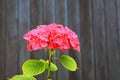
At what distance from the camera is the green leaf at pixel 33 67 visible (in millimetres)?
728

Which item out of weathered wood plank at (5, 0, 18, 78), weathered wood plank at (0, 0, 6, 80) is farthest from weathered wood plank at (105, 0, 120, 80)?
weathered wood plank at (0, 0, 6, 80)

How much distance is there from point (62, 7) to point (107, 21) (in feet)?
1.32

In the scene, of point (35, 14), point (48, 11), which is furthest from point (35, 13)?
point (48, 11)

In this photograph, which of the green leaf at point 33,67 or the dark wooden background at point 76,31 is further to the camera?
the dark wooden background at point 76,31

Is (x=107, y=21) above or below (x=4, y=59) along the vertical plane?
above

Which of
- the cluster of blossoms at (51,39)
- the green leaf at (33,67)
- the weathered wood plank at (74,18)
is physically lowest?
the green leaf at (33,67)

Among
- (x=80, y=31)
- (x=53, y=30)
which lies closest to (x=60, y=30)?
(x=53, y=30)

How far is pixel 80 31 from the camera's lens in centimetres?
235

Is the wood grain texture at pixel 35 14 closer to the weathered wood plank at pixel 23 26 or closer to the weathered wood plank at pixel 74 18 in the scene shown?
the weathered wood plank at pixel 23 26

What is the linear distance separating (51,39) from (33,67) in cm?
10

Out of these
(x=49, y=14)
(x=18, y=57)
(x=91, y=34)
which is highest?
(x=49, y=14)

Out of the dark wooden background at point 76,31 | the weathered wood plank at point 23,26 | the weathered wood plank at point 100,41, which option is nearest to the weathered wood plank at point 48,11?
the dark wooden background at point 76,31

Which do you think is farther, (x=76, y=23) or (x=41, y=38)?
(x=76, y=23)

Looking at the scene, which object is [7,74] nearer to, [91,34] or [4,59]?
[4,59]
